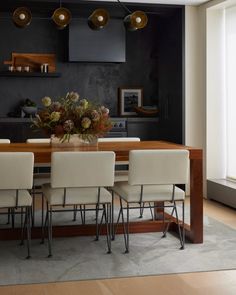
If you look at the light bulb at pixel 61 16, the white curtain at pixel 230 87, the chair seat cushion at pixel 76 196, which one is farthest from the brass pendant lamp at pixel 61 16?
the white curtain at pixel 230 87

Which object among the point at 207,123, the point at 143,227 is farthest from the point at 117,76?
the point at 143,227

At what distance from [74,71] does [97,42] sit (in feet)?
2.18

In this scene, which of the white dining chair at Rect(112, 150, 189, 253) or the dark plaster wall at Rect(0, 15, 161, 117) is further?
the dark plaster wall at Rect(0, 15, 161, 117)

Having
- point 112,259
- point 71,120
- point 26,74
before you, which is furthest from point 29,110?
point 112,259

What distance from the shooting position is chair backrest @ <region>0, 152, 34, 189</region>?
387 centimetres

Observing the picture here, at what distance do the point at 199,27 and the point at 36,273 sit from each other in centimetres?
446

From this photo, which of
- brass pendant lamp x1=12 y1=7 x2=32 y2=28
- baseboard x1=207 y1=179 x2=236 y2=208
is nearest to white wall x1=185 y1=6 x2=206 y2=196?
baseboard x1=207 y1=179 x2=236 y2=208

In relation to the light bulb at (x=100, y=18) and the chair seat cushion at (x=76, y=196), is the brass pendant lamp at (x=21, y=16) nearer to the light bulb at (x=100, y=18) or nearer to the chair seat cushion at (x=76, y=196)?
the light bulb at (x=100, y=18)

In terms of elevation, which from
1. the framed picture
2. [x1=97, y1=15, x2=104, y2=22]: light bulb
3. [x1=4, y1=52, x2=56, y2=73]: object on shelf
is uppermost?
[x1=97, y1=15, x2=104, y2=22]: light bulb

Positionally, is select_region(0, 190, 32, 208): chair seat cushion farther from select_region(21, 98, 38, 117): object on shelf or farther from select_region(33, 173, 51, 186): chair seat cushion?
select_region(21, 98, 38, 117): object on shelf

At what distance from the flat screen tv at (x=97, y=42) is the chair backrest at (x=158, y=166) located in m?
3.72

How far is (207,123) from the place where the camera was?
22.3 ft

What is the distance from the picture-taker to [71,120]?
15.1ft

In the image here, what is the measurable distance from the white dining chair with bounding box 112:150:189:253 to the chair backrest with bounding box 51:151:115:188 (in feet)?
0.65
